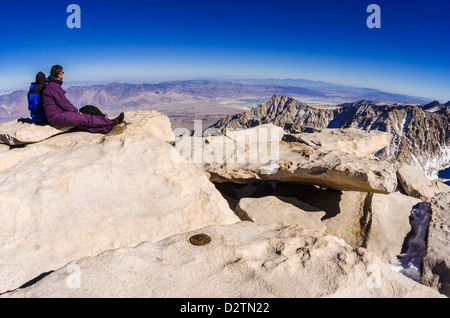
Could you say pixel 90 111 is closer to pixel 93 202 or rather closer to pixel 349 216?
pixel 93 202

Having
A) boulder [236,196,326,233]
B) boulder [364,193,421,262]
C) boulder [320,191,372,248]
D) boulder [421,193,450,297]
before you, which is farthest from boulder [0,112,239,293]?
boulder [421,193,450,297]

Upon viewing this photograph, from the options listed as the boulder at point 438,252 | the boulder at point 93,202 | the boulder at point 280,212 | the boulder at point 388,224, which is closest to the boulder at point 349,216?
the boulder at point 388,224

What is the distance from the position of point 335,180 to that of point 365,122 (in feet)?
576

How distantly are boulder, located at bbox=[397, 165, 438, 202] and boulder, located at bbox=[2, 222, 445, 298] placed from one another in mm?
10608

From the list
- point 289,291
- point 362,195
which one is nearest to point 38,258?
point 289,291

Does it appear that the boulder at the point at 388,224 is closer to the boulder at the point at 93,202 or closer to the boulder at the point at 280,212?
the boulder at the point at 280,212

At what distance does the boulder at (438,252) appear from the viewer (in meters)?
5.71

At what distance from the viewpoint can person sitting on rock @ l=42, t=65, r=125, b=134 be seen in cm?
964

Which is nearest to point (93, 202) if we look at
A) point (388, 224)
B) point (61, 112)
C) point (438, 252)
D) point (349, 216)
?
point (61, 112)

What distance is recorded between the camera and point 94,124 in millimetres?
10023

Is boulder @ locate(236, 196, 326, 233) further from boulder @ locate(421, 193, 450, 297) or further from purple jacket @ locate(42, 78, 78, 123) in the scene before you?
purple jacket @ locate(42, 78, 78, 123)

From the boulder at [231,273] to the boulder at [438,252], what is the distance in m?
2.63

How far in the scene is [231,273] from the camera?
401 cm
